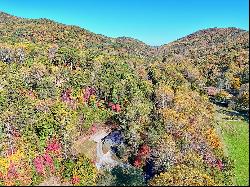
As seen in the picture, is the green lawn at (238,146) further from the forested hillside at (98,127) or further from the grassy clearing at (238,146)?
the forested hillside at (98,127)

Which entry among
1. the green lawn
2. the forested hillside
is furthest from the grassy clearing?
the forested hillside

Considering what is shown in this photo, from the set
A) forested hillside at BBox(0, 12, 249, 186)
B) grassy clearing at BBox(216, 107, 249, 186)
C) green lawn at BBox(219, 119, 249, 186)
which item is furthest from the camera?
green lawn at BBox(219, 119, 249, 186)

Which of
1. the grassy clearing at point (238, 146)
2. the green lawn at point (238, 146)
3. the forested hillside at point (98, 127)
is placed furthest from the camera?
the green lawn at point (238, 146)

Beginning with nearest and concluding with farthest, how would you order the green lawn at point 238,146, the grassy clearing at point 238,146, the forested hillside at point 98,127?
the forested hillside at point 98,127 → the grassy clearing at point 238,146 → the green lawn at point 238,146

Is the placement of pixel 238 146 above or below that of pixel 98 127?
above

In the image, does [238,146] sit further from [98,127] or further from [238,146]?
[98,127]

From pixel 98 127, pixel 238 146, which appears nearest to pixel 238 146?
pixel 238 146

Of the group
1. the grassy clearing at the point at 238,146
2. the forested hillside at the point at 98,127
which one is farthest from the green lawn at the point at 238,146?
the forested hillside at the point at 98,127

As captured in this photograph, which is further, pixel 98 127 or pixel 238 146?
pixel 98 127

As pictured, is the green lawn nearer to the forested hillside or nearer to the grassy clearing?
the grassy clearing

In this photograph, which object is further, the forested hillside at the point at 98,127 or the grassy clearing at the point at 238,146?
the grassy clearing at the point at 238,146

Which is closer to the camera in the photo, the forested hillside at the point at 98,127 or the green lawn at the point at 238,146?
the forested hillside at the point at 98,127

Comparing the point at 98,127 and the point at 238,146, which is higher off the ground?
the point at 238,146
